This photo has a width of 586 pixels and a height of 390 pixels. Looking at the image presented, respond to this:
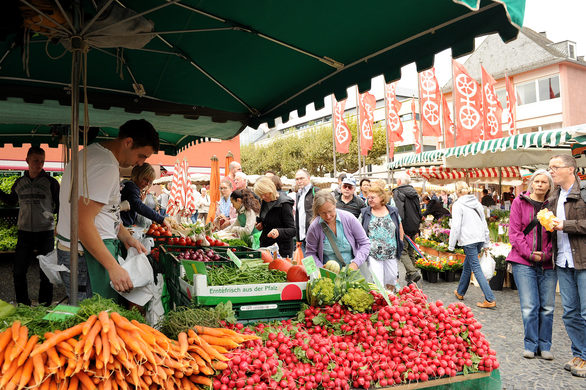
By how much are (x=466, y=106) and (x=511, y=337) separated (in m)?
11.5

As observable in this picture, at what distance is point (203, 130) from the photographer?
16.7 feet

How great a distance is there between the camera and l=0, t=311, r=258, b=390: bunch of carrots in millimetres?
1757

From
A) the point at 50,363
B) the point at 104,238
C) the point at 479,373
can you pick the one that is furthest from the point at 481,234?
the point at 50,363

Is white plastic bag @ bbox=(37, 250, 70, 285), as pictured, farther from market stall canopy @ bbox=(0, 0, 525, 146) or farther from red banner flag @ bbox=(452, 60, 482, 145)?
red banner flag @ bbox=(452, 60, 482, 145)

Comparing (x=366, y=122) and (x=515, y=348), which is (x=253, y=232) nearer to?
(x=515, y=348)

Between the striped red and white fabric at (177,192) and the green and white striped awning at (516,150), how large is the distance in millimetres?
7455

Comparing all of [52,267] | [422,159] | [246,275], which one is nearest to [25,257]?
[52,267]

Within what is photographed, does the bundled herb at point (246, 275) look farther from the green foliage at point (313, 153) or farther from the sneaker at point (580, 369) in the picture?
the green foliage at point (313, 153)

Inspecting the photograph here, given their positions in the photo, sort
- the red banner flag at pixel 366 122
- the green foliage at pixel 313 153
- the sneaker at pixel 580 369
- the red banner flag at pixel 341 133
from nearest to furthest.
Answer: the sneaker at pixel 580 369 < the red banner flag at pixel 366 122 < the red banner flag at pixel 341 133 < the green foliage at pixel 313 153

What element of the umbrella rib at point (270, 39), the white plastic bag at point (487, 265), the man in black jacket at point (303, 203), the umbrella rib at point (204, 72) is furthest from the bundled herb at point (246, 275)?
the white plastic bag at point (487, 265)

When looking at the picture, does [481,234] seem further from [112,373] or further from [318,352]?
[112,373]

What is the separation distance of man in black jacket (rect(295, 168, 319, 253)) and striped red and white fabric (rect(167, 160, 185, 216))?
17.2ft

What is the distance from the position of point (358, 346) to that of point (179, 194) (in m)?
9.89

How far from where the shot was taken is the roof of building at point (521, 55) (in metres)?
31.7
